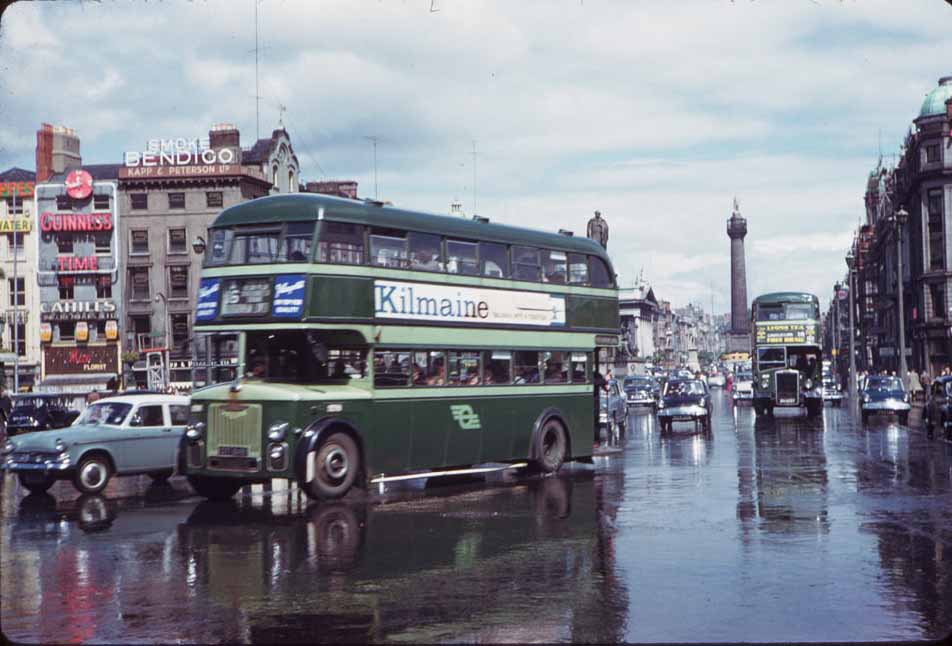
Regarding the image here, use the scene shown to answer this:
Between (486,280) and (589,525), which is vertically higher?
(486,280)

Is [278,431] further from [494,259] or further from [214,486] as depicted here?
[494,259]

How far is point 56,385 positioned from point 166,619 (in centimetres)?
6859

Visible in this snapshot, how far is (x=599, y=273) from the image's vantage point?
2450cm

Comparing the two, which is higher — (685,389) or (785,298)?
(785,298)

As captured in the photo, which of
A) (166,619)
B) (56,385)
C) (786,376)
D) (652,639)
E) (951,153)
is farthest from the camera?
(951,153)

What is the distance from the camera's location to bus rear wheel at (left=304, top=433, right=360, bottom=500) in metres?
17.9

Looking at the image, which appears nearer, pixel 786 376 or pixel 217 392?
pixel 217 392

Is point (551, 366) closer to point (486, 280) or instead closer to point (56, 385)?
point (486, 280)

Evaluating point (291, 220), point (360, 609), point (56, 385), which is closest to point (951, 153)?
point (56, 385)

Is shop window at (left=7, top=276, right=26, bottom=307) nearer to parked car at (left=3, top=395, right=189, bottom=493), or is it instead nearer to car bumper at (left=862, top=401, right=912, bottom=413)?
car bumper at (left=862, top=401, right=912, bottom=413)

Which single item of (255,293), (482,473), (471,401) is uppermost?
(255,293)

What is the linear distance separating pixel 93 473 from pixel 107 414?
1.22 m

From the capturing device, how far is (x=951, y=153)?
8256 cm

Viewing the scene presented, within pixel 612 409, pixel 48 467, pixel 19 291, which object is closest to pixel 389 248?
pixel 48 467
